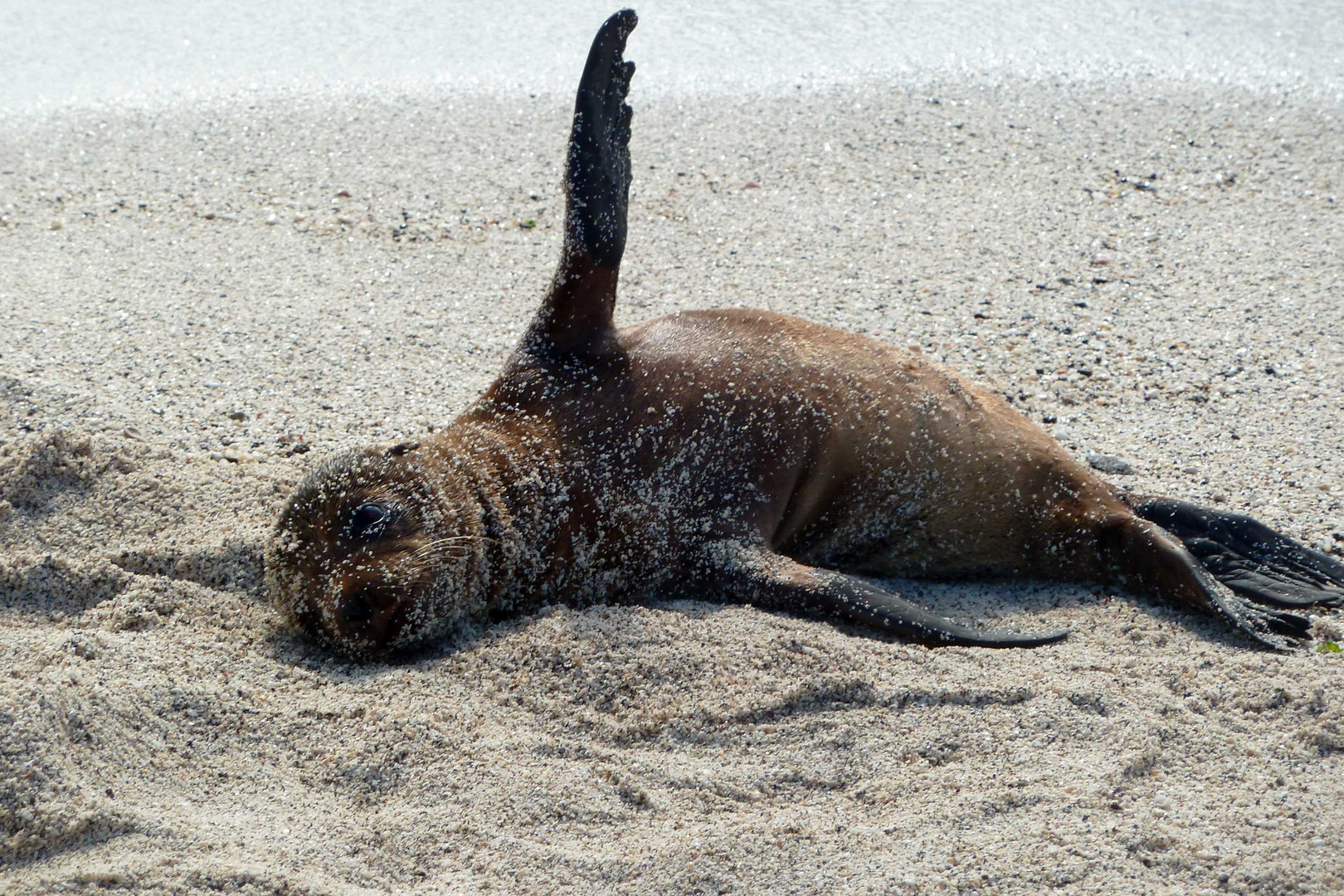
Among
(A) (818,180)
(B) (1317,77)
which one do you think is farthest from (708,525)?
(B) (1317,77)

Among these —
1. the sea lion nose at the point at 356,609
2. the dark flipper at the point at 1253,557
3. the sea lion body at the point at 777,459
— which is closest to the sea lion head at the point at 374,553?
the sea lion nose at the point at 356,609

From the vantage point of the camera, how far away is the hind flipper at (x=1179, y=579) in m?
3.41

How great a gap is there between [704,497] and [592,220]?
3.04 feet

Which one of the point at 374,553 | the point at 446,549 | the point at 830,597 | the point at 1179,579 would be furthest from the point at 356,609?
the point at 1179,579

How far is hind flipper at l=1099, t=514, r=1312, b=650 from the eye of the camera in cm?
341

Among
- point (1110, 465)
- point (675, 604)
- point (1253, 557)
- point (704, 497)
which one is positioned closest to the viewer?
point (675, 604)

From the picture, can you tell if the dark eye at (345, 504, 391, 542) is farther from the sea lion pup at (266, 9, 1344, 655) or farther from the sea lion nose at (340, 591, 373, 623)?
the sea lion nose at (340, 591, 373, 623)

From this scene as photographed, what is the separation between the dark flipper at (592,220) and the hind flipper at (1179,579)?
162 cm

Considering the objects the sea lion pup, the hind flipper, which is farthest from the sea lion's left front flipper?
the hind flipper

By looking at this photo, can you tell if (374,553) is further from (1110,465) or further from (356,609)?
(1110,465)

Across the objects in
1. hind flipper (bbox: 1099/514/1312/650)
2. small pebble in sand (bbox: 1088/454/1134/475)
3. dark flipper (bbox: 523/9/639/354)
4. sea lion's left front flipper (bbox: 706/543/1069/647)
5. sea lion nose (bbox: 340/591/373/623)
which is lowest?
sea lion nose (bbox: 340/591/373/623)

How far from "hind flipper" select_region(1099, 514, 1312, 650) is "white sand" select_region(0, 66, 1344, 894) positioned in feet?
0.24

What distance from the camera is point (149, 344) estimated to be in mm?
4938

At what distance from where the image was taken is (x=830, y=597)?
3.42 m
